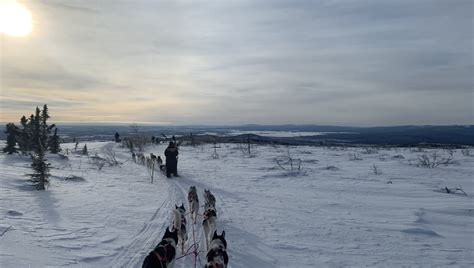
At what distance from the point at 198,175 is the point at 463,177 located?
1143cm

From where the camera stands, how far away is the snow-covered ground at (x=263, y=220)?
20.8ft

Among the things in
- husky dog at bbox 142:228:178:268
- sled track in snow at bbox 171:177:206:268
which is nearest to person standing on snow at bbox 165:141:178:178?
sled track in snow at bbox 171:177:206:268

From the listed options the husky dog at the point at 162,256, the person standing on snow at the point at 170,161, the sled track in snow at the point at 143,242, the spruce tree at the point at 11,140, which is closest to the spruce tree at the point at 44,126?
the spruce tree at the point at 11,140

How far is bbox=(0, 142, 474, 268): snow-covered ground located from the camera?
635cm

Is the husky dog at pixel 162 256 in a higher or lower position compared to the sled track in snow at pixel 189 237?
higher

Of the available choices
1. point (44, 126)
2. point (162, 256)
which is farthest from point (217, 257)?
point (44, 126)

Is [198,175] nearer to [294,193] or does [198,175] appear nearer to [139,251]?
[294,193]

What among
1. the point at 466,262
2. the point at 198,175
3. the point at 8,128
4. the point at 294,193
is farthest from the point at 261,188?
the point at 8,128

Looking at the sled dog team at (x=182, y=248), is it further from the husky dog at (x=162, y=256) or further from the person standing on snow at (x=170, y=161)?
the person standing on snow at (x=170, y=161)

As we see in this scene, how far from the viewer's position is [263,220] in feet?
29.9

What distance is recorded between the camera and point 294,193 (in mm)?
12859

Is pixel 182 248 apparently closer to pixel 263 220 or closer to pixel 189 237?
pixel 189 237

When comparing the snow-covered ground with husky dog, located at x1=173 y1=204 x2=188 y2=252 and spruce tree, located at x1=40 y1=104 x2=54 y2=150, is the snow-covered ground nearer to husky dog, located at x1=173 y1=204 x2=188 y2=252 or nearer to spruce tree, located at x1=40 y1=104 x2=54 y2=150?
husky dog, located at x1=173 y1=204 x2=188 y2=252

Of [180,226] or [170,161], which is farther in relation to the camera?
[170,161]
